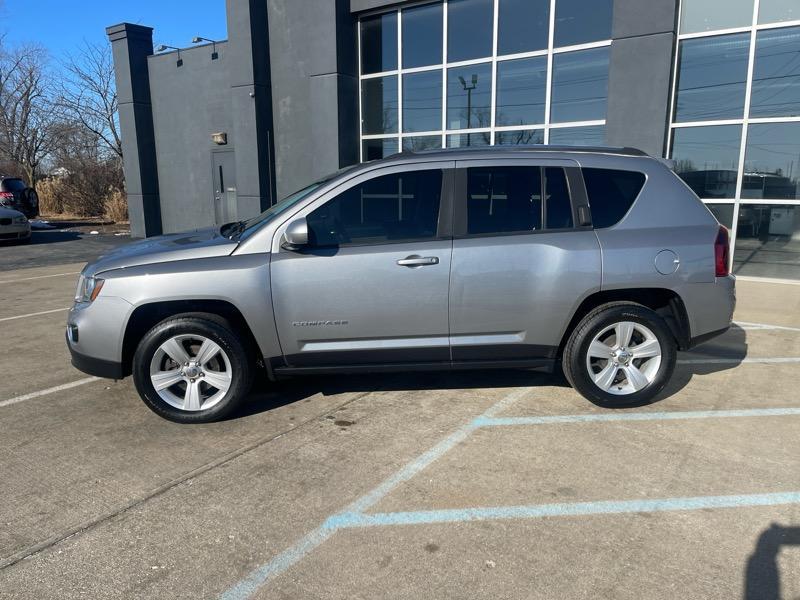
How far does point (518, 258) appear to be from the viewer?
423 centimetres

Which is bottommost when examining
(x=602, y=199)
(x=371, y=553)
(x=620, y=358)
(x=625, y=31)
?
(x=371, y=553)

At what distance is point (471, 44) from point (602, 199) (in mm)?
8380

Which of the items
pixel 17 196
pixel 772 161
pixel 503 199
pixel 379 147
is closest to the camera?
pixel 503 199

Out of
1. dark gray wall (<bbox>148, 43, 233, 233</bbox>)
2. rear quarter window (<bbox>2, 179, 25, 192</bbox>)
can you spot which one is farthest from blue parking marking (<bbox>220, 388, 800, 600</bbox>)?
rear quarter window (<bbox>2, 179, 25, 192</bbox>)

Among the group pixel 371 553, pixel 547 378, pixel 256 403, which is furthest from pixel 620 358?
pixel 256 403

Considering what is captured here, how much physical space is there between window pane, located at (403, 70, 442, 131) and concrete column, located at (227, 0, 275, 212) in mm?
3423

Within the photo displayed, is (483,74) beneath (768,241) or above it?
above

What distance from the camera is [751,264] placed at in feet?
32.8

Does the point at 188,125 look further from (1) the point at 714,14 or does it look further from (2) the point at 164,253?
(2) the point at 164,253

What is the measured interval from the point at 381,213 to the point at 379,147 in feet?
30.8

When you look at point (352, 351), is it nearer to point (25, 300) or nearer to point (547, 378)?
point (547, 378)

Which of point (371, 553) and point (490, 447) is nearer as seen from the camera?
point (371, 553)

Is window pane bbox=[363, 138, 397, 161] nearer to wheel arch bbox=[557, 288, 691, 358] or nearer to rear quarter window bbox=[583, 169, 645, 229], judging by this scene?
rear quarter window bbox=[583, 169, 645, 229]

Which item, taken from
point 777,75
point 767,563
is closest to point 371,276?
point 767,563
